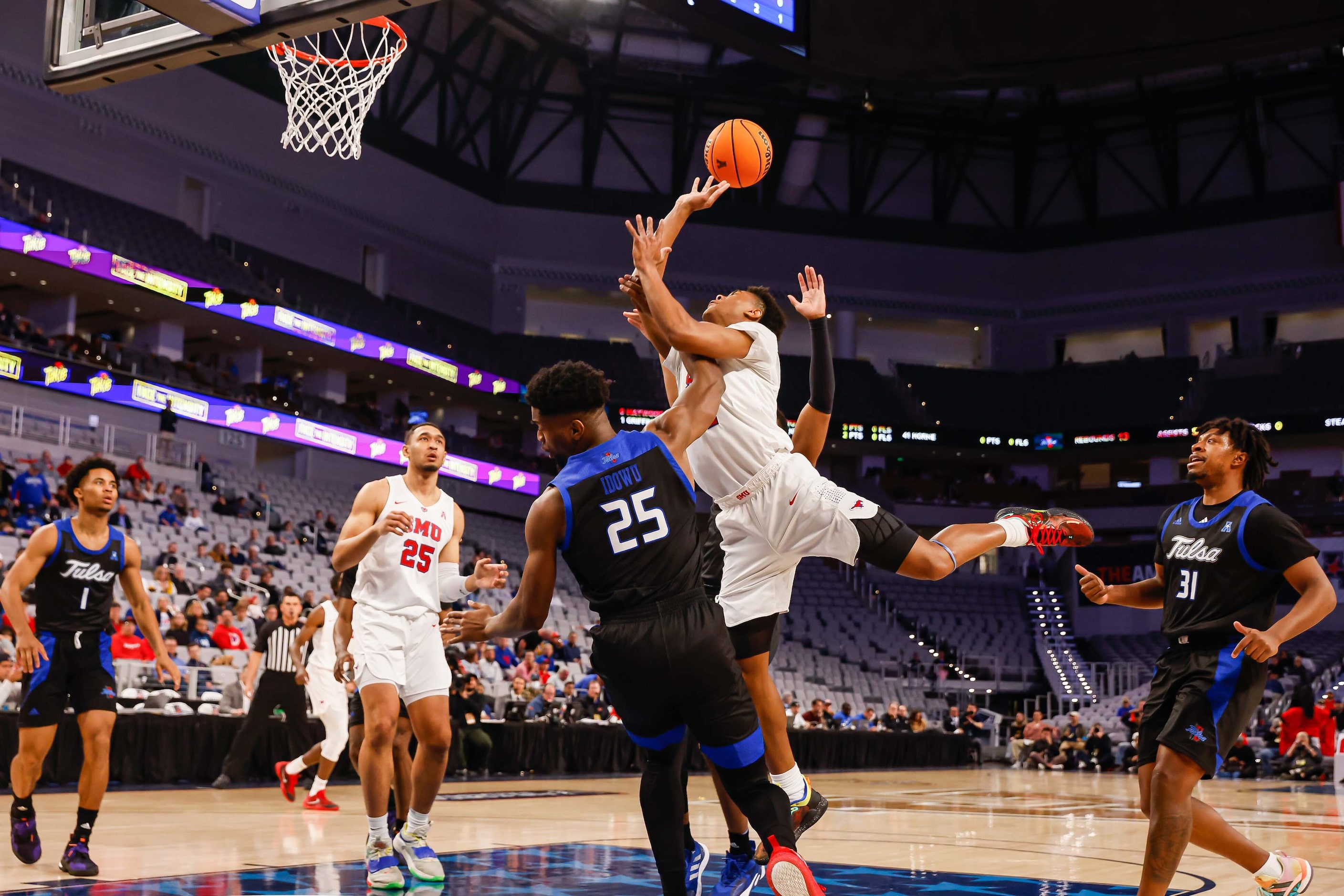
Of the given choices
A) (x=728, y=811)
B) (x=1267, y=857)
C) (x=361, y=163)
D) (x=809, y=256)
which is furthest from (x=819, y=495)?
(x=809, y=256)

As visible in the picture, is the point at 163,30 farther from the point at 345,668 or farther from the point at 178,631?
the point at 178,631

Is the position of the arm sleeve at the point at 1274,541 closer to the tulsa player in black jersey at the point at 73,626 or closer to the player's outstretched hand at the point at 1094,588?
the player's outstretched hand at the point at 1094,588

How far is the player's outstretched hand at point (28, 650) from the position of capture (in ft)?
20.0

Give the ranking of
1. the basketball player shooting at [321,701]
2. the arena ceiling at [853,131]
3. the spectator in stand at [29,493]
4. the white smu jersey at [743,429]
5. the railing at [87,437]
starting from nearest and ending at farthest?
1. the white smu jersey at [743,429]
2. the basketball player shooting at [321,701]
3. the spectator in stand at [29,493]
4. the railing at [87,437]
5. the arena ceiling at [853,131]

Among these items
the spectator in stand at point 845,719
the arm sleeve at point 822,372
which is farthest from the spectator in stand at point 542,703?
the arm sleeve at point 822,372

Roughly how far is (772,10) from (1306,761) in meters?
15.1

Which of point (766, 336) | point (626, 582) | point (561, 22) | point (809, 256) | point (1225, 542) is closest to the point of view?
point (626, 582)

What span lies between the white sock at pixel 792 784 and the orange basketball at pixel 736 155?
2670 mm

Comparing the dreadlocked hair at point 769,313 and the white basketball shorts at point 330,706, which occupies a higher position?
the dreadlocked hair at point 769,313

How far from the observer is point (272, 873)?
5793 millimetres

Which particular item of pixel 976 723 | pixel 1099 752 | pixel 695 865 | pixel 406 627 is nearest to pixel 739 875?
pixel 695 865

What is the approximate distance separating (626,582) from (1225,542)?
2.52m

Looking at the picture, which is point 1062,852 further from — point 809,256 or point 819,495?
point 809,256

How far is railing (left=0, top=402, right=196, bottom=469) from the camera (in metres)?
22.8
